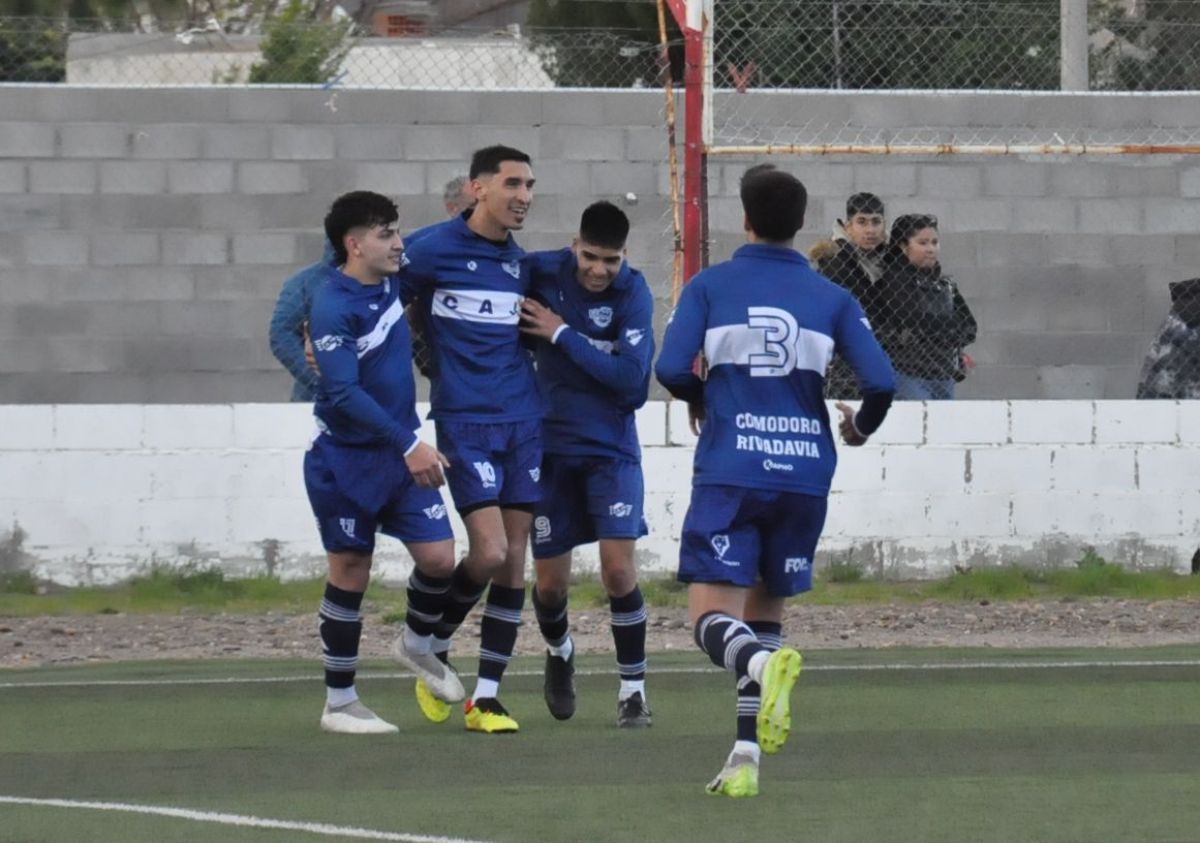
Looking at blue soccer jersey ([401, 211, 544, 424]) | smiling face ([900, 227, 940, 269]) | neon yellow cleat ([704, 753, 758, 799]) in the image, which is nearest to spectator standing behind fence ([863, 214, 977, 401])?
smiling face ([900, 227, 940, 269])

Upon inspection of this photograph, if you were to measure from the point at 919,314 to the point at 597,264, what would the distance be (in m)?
5.38

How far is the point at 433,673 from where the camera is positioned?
848 cm

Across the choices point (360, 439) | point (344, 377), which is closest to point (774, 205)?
point (344, 377)

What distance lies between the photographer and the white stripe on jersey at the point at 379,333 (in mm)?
8023

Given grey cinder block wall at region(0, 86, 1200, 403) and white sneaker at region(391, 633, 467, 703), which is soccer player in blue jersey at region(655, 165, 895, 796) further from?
grey cinder block wall at region(0, 86, 1200, 403)

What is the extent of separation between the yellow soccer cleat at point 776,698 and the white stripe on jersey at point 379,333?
2.20 meters

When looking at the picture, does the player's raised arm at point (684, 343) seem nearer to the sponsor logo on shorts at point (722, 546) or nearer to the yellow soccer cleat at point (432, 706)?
the sponsor logo on shorts at point (722, 546)

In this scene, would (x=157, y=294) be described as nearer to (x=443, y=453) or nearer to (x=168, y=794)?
(x=443, y=453)

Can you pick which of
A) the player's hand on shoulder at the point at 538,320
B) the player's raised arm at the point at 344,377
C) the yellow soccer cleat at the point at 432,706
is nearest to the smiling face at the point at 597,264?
the player's hand on shoulder at the point at 538,320

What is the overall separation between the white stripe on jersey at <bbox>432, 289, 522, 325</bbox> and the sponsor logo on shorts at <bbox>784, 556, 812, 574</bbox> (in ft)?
5.47

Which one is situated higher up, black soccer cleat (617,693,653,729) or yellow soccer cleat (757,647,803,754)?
yellow soccer cleat (757,647,803,754)

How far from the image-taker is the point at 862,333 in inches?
276

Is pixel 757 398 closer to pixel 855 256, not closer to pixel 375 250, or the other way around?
pixel 375 250

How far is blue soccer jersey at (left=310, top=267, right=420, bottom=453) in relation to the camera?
7824 millimetres
